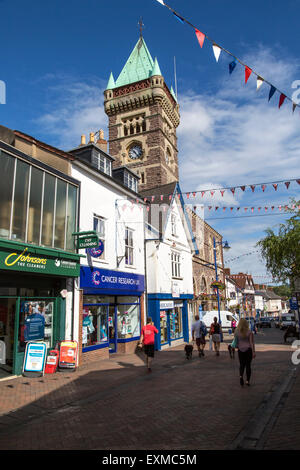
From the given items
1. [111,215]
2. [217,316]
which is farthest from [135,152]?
[111,215]

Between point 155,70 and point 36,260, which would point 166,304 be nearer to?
point 36,260

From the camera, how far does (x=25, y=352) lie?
9.53 meters

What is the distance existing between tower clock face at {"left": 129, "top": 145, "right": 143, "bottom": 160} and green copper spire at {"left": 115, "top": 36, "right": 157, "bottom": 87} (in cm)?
1060

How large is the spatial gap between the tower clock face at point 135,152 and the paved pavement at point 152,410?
34788 millimetres

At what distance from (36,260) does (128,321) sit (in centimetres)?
691

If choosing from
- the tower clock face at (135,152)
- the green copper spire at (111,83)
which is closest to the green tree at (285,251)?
the tower clock face at (135,152)

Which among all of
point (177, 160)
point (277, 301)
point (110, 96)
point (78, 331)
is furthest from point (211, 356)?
point (277, 301)

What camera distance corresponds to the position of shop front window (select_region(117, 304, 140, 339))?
1460 cm

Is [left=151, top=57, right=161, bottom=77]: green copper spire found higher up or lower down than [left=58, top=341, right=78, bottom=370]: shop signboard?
higher up

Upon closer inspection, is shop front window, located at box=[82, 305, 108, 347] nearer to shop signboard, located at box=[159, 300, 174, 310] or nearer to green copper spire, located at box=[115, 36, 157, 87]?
shop signboard, located at box=[159, 300, 174, 310]

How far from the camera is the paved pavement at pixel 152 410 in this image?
4598 mm

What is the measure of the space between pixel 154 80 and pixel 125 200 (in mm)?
33522

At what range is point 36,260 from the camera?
31.7ft

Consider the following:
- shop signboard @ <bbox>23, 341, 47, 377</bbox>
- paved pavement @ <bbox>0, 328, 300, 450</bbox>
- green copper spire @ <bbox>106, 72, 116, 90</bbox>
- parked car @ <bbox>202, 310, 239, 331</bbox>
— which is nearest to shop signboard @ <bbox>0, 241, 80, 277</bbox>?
shop signboard @ <bbox>23, 341, 47, 377</bbox>
